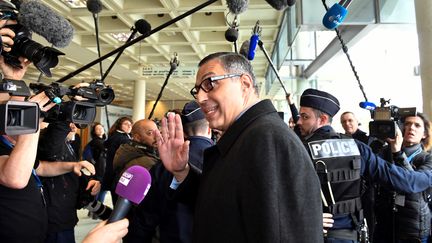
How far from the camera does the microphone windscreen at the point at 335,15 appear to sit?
1.91m

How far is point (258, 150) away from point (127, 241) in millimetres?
1247

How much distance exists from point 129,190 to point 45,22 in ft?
2.58

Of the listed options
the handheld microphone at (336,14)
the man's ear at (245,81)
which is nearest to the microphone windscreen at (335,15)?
the handheld microphone at (336,14)

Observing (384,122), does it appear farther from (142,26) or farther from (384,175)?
(142,26)

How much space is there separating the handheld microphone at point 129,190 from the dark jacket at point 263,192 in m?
0.21

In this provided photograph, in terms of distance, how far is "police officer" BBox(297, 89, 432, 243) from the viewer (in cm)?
188

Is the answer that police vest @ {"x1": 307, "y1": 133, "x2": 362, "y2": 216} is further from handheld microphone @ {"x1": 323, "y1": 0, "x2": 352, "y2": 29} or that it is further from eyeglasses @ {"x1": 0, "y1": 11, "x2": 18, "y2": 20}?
eyeglasses @ {"x1": 0, "y1": 11, "x2": 18, "y2": 20}

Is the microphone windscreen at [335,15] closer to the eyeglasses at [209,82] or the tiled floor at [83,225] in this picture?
the eyeglasses at [209,82]

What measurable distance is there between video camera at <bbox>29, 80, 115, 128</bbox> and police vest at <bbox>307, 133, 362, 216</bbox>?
3.92 ft

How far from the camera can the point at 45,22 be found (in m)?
1.27

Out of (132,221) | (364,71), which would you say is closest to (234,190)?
(132,221)

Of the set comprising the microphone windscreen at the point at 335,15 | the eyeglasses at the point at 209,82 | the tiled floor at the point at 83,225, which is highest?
the microphone windscreen at the point at 335,15

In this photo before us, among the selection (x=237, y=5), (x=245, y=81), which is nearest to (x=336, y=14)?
(x=237, y=5)

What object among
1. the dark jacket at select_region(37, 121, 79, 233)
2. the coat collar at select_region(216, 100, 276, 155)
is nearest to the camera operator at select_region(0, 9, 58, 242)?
the dark jacket at select_region(37, 121, 79, 233)
